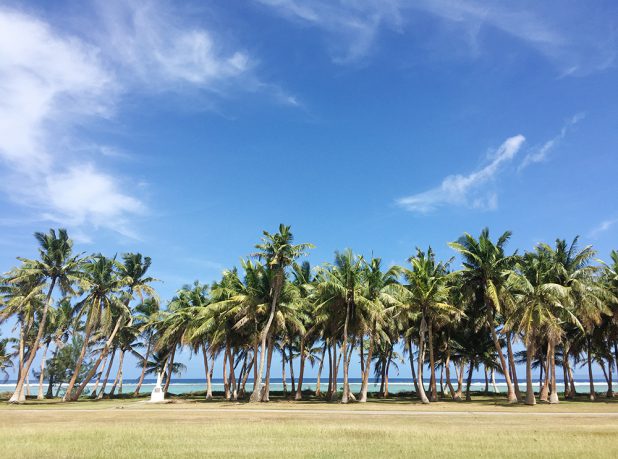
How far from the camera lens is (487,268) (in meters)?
36.2

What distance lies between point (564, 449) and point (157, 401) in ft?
104

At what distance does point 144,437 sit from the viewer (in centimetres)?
1488

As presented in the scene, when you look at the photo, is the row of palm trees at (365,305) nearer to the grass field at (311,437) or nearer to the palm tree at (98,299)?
the palm tree at (98,299)

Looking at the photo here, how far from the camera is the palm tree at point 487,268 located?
35.9 meters

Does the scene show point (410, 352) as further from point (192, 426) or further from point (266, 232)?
point (192, 426)

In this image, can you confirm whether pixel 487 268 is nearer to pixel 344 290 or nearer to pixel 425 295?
pixel 425 295

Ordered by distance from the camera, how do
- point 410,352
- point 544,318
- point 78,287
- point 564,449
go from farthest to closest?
point 410,352
point 78,287
point 544,318
point 564,449

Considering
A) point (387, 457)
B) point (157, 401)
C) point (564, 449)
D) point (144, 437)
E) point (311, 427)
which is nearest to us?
point (387, 457)

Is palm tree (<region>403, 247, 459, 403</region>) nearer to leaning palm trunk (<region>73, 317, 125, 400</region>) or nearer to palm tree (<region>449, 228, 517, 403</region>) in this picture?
palm tree (<region>449, 228, 517, 403</region>)

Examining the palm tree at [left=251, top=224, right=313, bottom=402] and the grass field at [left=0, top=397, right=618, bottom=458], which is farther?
the palm tree at [left=251, top=224, right=313, bottom=402]

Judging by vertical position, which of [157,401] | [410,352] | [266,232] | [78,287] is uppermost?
[266,232]

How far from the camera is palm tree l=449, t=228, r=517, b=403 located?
118ft

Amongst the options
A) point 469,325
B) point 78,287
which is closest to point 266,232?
point 78,287

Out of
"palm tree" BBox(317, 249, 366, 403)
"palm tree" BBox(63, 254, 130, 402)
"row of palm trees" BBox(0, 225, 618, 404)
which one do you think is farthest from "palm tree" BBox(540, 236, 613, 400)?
"palm tree" BBox(63, 254, 130, 402)
